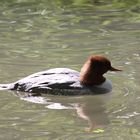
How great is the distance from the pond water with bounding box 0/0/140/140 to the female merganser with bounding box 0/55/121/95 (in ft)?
0.30

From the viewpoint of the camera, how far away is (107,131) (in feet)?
19.9

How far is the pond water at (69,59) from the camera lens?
20.4 ft

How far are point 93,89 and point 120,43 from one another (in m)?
2.68

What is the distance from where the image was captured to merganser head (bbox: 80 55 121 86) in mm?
7496

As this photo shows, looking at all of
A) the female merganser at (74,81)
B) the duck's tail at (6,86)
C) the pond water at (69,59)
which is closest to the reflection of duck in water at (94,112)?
the pond water at (69,59)

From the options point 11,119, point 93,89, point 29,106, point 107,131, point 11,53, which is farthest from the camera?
point 11,53

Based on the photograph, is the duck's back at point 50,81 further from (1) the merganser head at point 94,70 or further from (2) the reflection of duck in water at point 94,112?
(2) the reflection of duck in water at point 94,112

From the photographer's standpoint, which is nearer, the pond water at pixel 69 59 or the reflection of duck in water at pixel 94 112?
the pond water at pixel 69 59

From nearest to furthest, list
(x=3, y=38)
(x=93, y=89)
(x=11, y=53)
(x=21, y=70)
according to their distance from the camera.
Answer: (x=93, y=89) → (x=21, y=70) → (x=11, y=53) → (x=3, y=38)

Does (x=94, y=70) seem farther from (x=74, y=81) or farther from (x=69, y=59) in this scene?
(x=69, y=59)

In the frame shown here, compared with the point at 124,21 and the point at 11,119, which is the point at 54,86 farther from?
the point at 124,21

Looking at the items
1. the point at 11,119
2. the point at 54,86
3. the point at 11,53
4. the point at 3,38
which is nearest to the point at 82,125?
the point at 11,119

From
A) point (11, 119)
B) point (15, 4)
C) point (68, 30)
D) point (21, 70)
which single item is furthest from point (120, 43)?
point (15, 4)

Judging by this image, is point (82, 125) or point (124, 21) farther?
point (124, 21)
